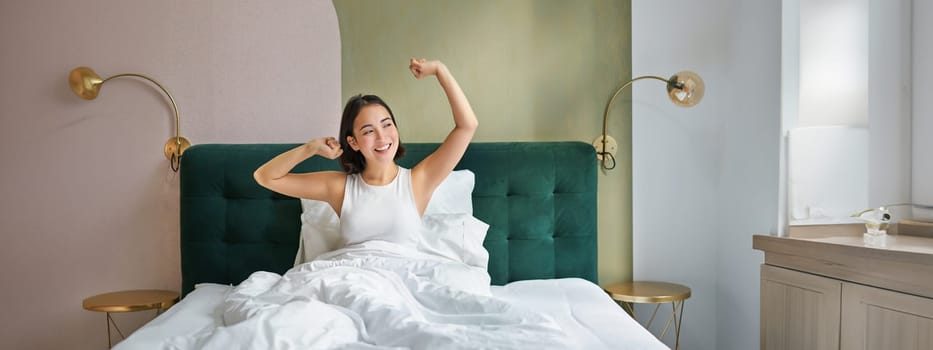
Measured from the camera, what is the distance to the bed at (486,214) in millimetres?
2574

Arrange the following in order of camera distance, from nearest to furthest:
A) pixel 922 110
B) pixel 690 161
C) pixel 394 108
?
pixel 922 110
pixel 394 108
pixel 690 161

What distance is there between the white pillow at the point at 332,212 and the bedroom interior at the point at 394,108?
0.36m

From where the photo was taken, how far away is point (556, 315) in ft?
6.46

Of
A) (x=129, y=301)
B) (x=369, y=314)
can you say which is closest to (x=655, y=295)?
(x=369, y=314)

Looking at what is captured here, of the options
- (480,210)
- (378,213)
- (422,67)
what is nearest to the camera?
(422,67)

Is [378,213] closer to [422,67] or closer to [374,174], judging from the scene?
[374,174]

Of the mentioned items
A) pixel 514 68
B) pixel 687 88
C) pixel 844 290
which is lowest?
pixel 844 290

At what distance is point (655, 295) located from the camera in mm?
2570

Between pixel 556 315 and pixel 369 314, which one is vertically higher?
pixel 369 314

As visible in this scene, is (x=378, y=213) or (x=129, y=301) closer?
(x=378, y=213)

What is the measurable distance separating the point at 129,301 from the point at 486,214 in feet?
→ 4.86

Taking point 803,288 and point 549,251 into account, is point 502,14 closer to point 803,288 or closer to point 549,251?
point 549,251

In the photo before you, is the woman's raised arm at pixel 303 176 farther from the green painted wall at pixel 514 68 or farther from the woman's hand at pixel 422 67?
the green painted wall at pixel 514 68

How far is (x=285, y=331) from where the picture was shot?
1436mm
